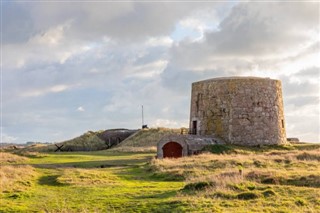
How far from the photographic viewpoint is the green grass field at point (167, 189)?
14.1 meters

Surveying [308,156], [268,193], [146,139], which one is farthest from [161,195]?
[146,139]

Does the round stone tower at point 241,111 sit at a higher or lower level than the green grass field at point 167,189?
higher

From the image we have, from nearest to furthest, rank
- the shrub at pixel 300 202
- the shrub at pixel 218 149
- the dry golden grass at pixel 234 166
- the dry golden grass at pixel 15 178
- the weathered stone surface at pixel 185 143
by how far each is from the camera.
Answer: the shrub at pixel 300 202
the dry golden grass at pixel 15 178
the dry golden grass at pixel 234 166
the weathered stone surface at pixel 185 143
the shrub at pixel 218 149

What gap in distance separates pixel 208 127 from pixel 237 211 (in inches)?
1148

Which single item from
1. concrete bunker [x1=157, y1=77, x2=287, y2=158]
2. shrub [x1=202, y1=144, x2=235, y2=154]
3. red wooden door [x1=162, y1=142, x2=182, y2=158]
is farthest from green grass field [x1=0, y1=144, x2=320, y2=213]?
concrete bunker [x1=157, y1=77, x2=287, y2=158]

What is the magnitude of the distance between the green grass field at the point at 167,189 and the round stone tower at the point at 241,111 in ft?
48.0

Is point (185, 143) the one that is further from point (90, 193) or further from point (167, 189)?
point (90, 193)

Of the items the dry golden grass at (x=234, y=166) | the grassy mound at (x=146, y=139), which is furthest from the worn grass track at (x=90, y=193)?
the grassy mound at (x=146, y=139)

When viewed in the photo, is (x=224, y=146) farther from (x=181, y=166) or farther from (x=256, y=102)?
(x=181, y=166)

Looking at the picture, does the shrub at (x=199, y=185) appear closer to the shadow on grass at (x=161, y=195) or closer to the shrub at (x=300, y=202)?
the shadow on grass at (x=161, y=195)

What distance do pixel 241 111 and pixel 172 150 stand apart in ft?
29.8

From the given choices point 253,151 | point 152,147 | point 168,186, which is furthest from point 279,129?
point 168,186

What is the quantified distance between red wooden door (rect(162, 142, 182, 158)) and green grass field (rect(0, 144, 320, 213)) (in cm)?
883

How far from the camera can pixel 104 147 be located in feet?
180
